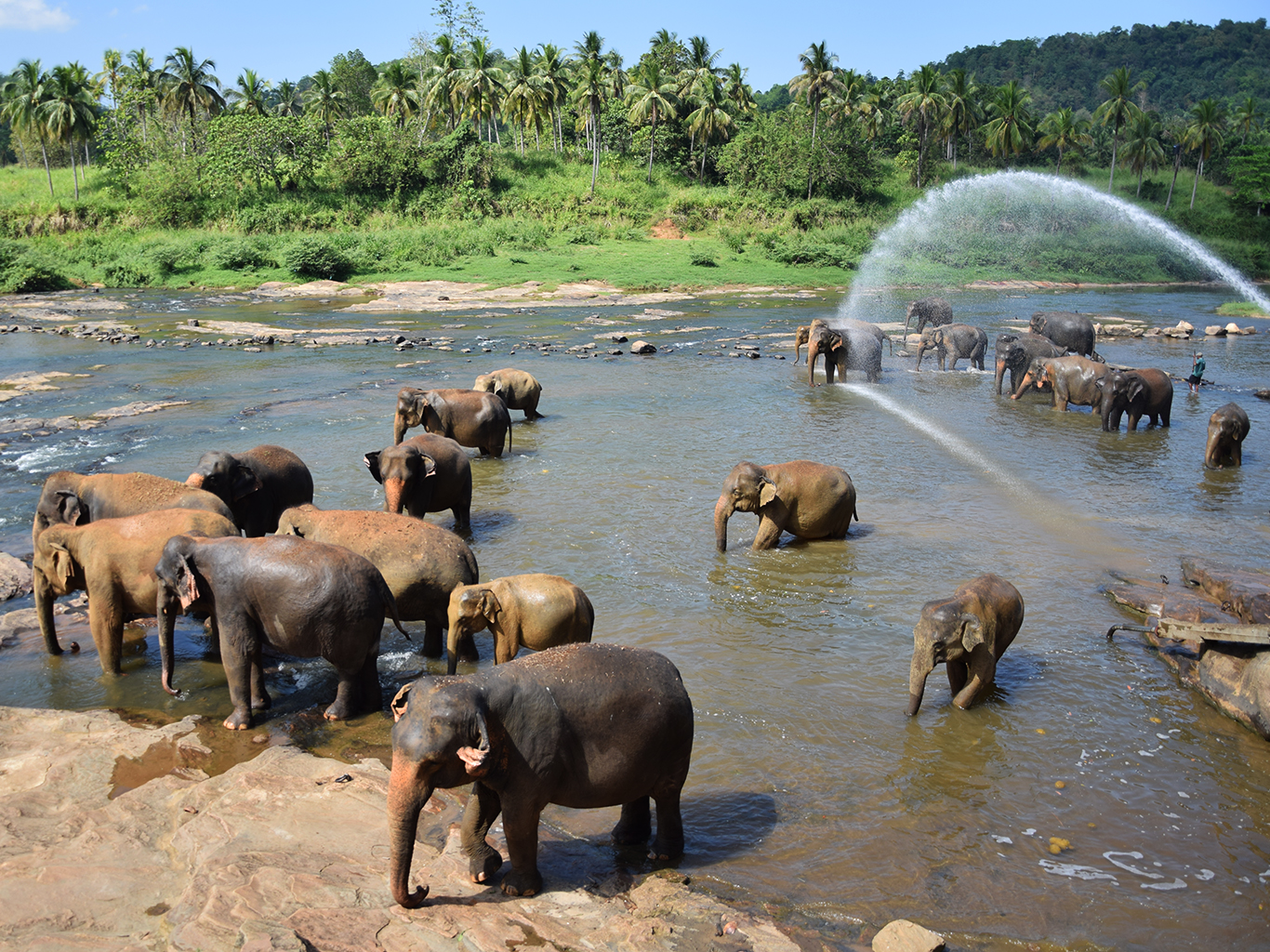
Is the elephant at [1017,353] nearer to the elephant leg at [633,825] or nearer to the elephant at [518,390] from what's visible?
the elephant at [518,390]

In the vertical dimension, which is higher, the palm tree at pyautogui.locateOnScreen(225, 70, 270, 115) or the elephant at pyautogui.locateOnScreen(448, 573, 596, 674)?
the palm tree at pyautogui.locateOnScreen(225, 70, 270, 115)

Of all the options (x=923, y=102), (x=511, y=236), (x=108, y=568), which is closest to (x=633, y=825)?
(x=108, y=568)

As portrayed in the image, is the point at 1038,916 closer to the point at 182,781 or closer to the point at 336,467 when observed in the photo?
the point at 182,781

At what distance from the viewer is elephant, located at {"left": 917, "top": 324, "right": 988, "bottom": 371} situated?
28.1m

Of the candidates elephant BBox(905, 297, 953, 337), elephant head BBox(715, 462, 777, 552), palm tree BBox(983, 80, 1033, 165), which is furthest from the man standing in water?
palm tree BBox(983, 80, 1033, 165)

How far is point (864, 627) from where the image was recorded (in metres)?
9.76

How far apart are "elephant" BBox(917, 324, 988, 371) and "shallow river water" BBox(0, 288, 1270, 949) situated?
3.14m

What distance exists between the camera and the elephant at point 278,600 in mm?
7285

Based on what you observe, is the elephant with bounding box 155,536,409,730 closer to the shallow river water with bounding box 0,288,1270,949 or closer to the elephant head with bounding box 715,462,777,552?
the shallow river water with bounding box 0,288,1270,949

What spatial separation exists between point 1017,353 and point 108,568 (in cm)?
2143

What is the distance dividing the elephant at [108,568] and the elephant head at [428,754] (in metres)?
4.35

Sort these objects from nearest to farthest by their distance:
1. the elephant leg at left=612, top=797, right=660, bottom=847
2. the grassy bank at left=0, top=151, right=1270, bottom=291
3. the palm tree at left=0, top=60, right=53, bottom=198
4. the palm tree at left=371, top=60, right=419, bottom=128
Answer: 1. the elephant leg at left=612, top=797, right=660, bottom=847
2. the grassy bank at left=0, top=151, right=1270, bottom=291
3. the palm tree at left=0, top=60, right=53, bottom=198
4. the palm tree at left=371, top=60, right=419, bottom=128

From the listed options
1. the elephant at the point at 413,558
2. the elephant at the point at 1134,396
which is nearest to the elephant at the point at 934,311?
the elephant at the point at 1134,396

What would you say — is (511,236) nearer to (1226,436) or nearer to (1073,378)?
(1073,378)
